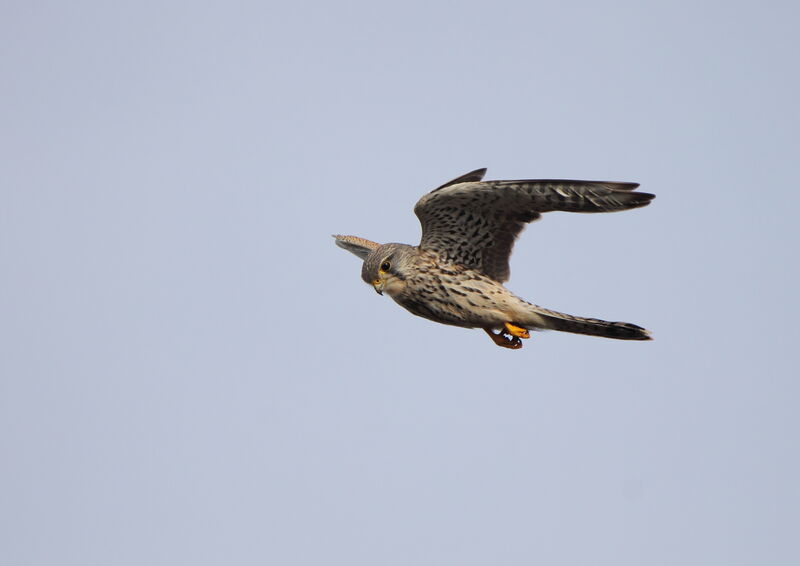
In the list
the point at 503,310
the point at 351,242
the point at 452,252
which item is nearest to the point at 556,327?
the point at 503,310

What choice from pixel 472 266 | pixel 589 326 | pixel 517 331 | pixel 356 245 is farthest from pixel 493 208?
pixel 356 245

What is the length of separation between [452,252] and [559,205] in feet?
4.94

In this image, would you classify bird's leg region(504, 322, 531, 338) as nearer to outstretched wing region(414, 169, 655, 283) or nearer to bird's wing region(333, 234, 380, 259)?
outstretched wing region(414, 169, 655, 283)

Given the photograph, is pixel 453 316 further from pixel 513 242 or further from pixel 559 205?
pixel 559 205

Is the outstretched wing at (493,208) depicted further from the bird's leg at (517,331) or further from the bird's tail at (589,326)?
the bird's tail at (589,326)

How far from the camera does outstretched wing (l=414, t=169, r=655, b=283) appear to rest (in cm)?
1003

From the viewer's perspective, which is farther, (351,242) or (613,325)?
(351,242)

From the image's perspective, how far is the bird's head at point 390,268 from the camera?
11500 mm

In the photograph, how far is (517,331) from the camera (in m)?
11.3

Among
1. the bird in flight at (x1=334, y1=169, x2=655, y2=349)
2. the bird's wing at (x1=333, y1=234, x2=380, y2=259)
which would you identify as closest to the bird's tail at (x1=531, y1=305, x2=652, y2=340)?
the bird in flight at (x1=334, y1=169, x2=655, y2=349)

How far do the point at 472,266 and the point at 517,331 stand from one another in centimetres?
86

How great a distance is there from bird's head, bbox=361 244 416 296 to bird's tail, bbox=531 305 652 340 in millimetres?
1450

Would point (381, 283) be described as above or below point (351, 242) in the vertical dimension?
below

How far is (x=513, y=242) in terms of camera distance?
1134cm
